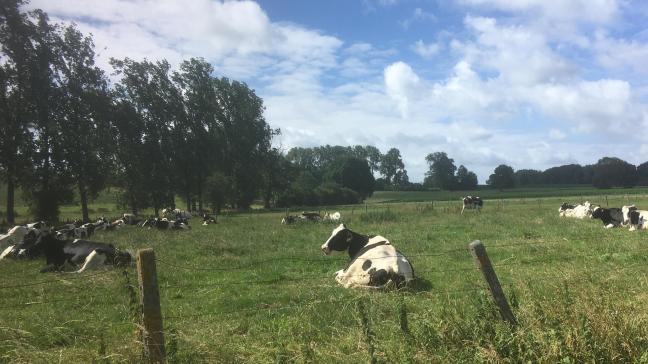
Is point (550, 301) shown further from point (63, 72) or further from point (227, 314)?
point (63, 72)

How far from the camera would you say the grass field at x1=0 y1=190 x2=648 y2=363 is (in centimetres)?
529

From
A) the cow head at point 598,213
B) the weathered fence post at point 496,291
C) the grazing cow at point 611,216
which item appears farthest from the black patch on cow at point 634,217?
the weathered fence post at point 496,291

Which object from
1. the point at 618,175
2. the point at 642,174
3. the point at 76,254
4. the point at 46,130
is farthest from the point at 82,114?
the point at 642,174

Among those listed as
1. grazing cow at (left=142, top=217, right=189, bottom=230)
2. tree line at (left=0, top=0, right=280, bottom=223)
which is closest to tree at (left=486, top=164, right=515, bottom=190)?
tree line at (left=0, top=0, right=280, bottom=223)

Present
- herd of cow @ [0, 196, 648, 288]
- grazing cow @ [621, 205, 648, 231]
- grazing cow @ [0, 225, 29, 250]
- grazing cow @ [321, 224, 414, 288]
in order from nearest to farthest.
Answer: grazing cow @ [321, 224, 414, 288], herd of cow @ [0, 196, 648, 288], grazing cow @ [0, 225, 29, 250], grazing cow @ [621, 205, 648, 231]

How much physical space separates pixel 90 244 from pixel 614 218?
2389cm

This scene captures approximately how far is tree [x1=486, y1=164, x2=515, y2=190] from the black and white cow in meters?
119

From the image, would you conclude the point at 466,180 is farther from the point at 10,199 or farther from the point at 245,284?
the point at 245,284

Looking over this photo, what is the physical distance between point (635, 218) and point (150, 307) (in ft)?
81.5

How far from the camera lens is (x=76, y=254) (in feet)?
48.4

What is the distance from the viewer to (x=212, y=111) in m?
63.6

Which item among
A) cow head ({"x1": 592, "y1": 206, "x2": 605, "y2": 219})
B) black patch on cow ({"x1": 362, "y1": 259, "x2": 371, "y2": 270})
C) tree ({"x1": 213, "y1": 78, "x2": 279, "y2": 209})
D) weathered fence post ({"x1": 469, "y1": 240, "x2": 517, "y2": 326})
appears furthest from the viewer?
tree ({"x1": 213, "y1": 78, "x2": 279, "y2": 209})

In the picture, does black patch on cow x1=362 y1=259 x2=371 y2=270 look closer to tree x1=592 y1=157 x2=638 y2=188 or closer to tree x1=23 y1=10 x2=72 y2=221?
tree x1=23 y1=10 x2=72 y2=221

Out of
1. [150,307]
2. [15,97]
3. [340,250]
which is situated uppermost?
[15,97]
